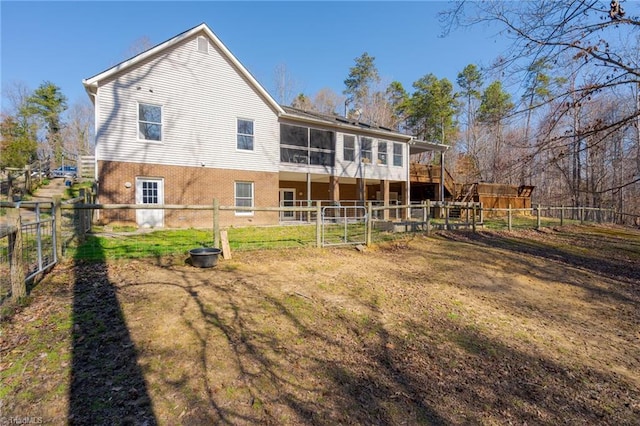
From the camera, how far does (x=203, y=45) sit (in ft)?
47.1

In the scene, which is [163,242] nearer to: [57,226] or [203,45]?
[57,226]

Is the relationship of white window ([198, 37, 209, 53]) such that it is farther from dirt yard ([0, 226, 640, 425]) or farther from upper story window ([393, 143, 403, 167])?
upper story window ([393, 143, 403, 167])

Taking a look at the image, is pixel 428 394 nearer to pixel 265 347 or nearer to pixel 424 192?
pixel 265 347

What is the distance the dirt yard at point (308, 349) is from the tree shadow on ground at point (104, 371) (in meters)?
0.02

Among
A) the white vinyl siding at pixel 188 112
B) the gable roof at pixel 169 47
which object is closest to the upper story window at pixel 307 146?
the white vinyl siding at pixel 188 112

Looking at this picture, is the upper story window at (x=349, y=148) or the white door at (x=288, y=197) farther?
the white door at (x=288, y=197)

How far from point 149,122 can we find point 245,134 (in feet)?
14.0

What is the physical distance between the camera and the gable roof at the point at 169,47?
12.0 metres

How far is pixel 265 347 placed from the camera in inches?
142

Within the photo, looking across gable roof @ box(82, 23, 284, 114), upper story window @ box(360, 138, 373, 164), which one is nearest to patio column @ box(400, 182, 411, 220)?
upper story window @ box(360, 138, 373, 164)

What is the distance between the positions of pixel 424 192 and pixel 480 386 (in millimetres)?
23885

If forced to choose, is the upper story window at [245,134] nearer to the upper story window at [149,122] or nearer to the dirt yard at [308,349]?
the upper story window at [149,122]

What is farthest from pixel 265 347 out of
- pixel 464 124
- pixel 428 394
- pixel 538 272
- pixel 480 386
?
pixel 464 124

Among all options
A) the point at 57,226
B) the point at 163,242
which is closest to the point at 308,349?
the point at 57,226
